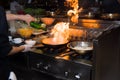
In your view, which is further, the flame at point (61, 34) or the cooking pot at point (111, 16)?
the cooking pot at point (111, 16)

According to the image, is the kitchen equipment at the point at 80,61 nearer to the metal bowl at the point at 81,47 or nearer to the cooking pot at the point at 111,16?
the metal bowl at the point at 81,47

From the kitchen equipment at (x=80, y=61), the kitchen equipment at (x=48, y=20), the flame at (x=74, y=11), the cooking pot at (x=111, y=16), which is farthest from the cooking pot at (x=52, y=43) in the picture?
the cooking pot at (x=111, y=16)

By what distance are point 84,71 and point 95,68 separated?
0.34 ft

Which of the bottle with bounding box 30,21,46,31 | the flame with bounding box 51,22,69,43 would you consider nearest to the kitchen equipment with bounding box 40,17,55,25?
the bottle with bounding box 30,21,46,31

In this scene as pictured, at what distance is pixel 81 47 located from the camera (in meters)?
1.91

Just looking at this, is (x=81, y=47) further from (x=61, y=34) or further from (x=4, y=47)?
(x=4, y=47)

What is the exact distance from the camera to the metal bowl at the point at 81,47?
5.95 feet

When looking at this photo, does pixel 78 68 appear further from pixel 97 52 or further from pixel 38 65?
pixel 38 65

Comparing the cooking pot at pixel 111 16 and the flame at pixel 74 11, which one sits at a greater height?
the flame at pixel 74 11

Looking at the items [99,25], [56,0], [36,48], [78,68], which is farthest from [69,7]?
[78,68]

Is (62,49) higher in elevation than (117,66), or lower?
higher

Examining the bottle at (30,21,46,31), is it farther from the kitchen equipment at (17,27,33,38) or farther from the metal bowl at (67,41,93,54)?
the metal bowl at (67,41,93,54)

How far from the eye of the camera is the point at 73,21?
276 cm

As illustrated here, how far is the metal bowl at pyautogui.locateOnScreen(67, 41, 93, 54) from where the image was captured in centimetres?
181
